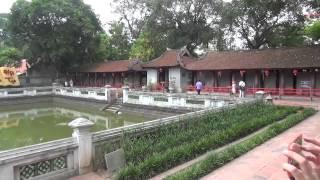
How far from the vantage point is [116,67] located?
35688 millimetres

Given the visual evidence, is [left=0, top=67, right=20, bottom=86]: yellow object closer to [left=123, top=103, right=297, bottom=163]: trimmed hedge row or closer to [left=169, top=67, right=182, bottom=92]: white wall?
[left=169, top=67, right=182, bottom=92]: white wall

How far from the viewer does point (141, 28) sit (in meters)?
46.9

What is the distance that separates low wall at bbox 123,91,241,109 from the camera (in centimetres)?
1898

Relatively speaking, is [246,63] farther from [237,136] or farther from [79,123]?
[79,123]

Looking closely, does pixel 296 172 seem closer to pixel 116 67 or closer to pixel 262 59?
pixel 262 59

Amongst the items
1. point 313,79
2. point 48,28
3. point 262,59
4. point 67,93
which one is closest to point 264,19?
point 262,59

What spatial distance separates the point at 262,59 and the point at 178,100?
27.2 ft

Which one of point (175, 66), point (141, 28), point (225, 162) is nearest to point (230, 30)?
point (175, 66)

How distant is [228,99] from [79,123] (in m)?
12.2

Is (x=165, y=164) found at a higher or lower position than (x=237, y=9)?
lower

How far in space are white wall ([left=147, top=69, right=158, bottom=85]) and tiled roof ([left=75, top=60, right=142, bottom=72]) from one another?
1193mm

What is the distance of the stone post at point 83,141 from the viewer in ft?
25.7

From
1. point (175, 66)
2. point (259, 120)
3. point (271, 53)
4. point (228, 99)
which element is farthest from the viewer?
point (175, 66)

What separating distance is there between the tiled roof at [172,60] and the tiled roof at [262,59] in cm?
93
